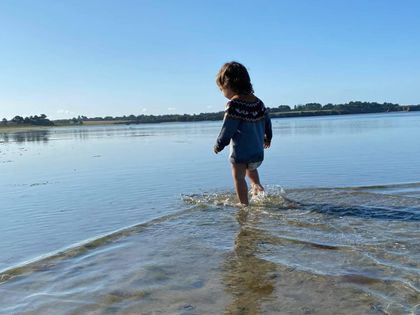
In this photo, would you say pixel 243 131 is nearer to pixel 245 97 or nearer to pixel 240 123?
pixel 240 123

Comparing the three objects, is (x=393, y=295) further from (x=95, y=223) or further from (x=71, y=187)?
(x=71, y=187)

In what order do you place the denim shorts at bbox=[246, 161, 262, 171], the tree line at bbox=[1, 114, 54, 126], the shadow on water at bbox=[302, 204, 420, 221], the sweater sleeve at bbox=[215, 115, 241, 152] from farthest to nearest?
the tree line at bbox=[1, 114, 54, 126], the denim shorts at bbox=[246, 161, 262, 171], the sweater sleeve at bbox=[215, 115, 241, 152], the shadow on water at bbox=[302, 204, 420, 221]

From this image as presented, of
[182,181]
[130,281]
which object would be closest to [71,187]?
[182,181]

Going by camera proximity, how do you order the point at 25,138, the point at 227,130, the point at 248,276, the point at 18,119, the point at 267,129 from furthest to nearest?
the point at 18,119
the point at 25,138
the point at 267,129
the point at 227,130
the point at 248,276

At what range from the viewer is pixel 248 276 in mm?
4023

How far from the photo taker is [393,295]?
134 inches

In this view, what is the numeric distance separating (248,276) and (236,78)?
3854 mm

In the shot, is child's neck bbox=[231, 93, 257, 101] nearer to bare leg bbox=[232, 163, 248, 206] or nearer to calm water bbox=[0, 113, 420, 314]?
bare leg bbox=[232, 163, 248, 206]

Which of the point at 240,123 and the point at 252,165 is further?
the point at 252,165

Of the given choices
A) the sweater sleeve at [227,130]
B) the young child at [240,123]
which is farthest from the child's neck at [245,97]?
the sweater sleeve at [227,130]

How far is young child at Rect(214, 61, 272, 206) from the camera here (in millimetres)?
7133

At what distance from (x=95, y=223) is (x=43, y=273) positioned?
7.85 ft

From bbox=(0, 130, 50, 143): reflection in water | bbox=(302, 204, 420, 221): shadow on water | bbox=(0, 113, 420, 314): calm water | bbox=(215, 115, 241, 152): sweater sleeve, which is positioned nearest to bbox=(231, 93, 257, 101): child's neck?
bbox=(215, 115, 241, 152): sweater sleeve

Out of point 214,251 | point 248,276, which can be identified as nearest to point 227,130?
point 214,251
